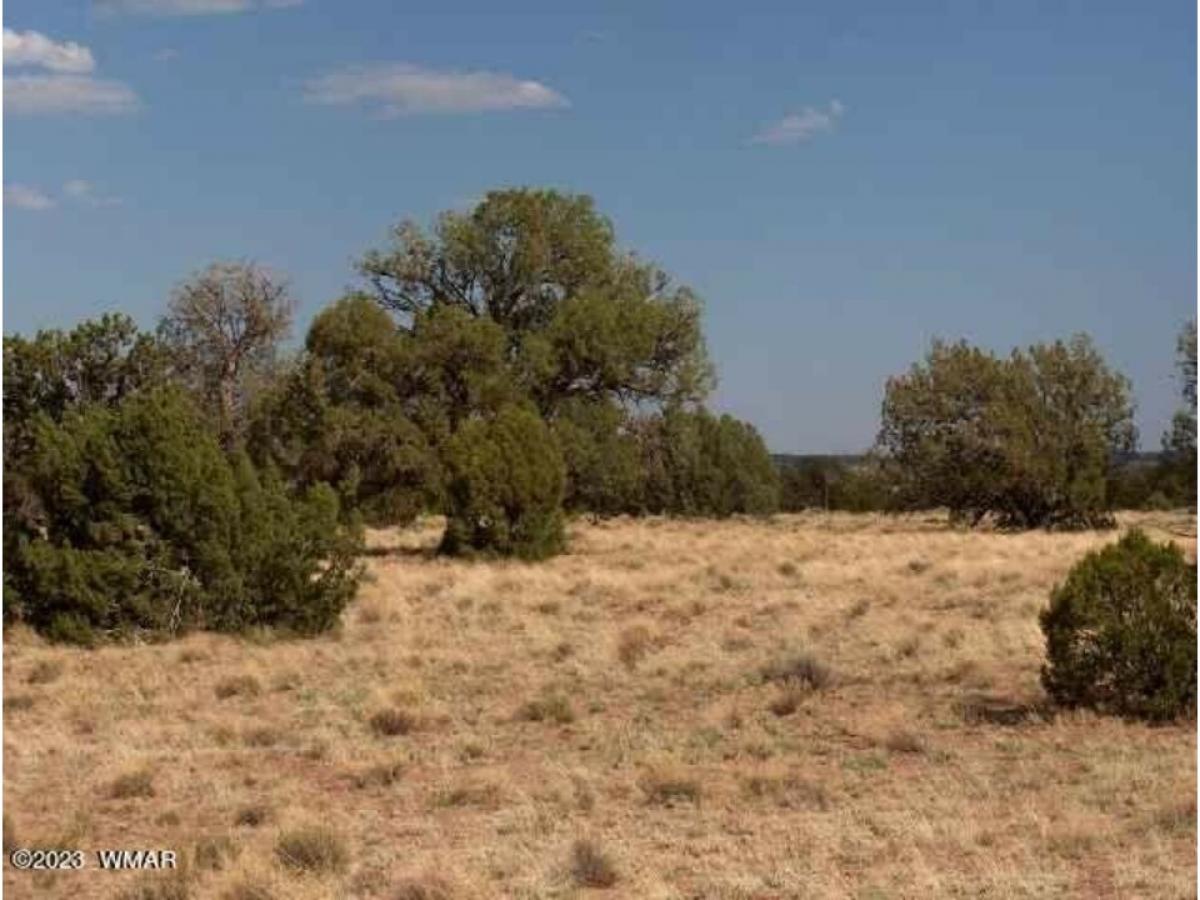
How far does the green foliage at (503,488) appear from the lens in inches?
1105

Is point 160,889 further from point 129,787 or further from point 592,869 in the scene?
point 129,787

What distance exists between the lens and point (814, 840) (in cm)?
820

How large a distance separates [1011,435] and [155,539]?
28.0 meters

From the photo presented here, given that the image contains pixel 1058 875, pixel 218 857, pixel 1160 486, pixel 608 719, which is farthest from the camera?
pixel 1160 486

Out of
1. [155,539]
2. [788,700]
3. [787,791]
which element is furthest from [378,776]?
[155,539]

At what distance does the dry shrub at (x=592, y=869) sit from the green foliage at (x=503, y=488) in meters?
20.3

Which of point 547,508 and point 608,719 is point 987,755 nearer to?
point 608,719

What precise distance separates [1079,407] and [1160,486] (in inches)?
598

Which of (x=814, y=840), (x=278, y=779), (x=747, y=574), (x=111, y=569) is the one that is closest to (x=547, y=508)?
(x=747, y=574)

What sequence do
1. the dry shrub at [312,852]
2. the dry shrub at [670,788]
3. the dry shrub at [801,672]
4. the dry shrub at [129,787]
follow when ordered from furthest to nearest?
1. the dry shrub at [801,672]
2. the dry shrub at [129,787]
3. the dry shrub at [670,788]
4. the dry shrub at [312,852]

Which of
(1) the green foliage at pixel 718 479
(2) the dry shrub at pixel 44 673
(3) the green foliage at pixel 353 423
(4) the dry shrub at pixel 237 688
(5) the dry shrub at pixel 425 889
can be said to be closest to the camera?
(5) the dry shrub at pixel 425 889

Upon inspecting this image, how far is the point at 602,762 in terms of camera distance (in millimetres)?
10531

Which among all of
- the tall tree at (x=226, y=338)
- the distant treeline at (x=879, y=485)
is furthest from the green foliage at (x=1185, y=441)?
the tall tree at (x=226, y=338)

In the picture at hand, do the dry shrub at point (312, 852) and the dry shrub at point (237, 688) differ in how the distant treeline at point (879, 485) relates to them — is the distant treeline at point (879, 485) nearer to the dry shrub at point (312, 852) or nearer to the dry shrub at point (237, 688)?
the dry shrub at point (237, 688)
